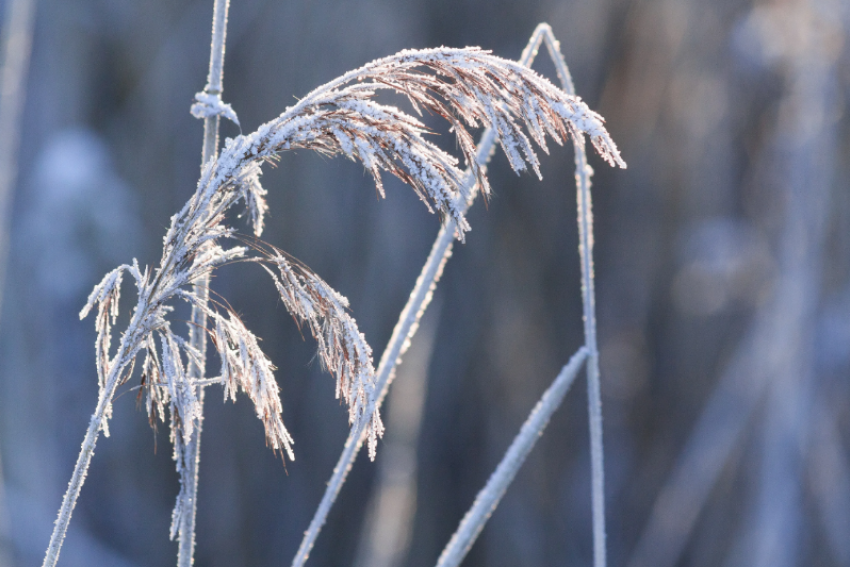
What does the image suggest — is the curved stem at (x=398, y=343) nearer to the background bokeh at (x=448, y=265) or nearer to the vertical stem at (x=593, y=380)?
the vertical stem at (x=593, y=380)

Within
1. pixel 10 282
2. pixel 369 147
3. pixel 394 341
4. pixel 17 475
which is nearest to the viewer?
pixel 369 147

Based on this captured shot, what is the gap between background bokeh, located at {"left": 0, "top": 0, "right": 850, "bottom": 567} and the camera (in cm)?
238

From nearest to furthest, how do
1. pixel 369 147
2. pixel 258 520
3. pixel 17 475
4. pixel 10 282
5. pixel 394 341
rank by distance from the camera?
pixel 369 147 < pixel 394 341 < pixel 17 475 < pixel 10 282 < pixel 258 520

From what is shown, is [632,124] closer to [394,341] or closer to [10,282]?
[394,341]

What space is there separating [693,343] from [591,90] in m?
1.21

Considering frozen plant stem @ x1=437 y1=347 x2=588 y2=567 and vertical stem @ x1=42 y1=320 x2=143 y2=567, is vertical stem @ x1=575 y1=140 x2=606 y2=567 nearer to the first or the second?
frozen plant stem @ x1=437 y1=347 x2=588 y2=567

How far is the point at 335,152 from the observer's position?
0.34 meters

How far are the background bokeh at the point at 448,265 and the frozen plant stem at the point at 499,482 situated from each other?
6.12 feet

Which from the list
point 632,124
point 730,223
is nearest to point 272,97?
point 632,124

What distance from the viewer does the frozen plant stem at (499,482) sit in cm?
47

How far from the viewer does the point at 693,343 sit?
2533mm

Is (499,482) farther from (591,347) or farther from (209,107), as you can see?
(209,107)

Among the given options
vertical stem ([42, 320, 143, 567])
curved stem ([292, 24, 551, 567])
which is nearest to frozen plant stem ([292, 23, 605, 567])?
curved stem ([292, 24, 551, 567])

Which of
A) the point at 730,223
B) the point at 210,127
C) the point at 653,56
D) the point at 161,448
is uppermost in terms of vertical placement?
the point at 653,56
